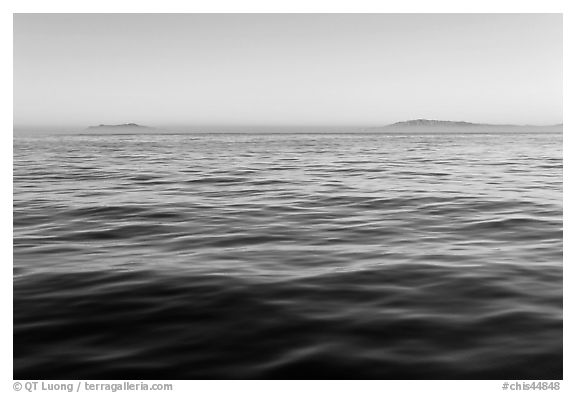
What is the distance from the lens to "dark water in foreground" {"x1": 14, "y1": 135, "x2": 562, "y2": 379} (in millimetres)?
5328

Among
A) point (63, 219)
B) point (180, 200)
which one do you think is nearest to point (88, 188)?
point (180, 200)

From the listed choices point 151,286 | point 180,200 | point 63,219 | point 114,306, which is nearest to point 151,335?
point 114,306

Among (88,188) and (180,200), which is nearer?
(180,200)

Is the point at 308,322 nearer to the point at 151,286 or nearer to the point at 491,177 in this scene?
the point at 151,286

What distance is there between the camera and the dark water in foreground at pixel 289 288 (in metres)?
5.33

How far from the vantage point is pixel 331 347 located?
5.56 meters

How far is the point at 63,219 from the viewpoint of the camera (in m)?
12.5

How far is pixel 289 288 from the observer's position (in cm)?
Result: 735

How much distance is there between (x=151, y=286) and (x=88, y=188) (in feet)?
38.3

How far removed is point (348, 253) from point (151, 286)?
328 centimetres

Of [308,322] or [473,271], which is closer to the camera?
[308,322]

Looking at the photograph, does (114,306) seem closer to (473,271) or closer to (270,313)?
(270,313)

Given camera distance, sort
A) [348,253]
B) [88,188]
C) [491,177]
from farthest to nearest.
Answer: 1. [491,177]
2. [88,188]
3. [348,253]

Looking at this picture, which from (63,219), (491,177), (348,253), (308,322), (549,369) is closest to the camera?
(549,369)
